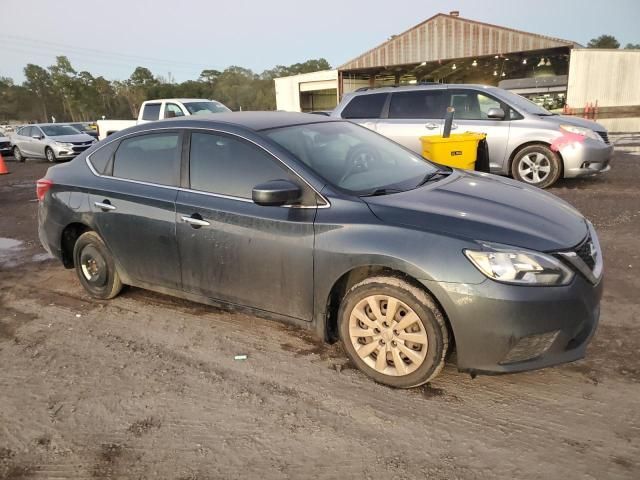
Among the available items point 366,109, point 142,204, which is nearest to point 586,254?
point 142,204

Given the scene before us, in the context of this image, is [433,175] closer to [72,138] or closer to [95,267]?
[95,267]

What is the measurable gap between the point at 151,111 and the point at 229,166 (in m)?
12.5

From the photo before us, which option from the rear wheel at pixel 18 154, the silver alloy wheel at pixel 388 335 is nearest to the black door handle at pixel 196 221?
the silver alloy wheel at pixel 388 335

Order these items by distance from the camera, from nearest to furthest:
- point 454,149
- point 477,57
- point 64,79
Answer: point 454,149 → point 477,57 → point 64,79

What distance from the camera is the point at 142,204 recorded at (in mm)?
3730

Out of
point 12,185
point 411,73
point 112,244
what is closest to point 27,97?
point 411,73

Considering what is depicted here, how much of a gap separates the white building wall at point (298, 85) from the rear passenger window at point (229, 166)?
34.1m

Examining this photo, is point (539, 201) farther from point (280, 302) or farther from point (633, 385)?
point (280, 302)

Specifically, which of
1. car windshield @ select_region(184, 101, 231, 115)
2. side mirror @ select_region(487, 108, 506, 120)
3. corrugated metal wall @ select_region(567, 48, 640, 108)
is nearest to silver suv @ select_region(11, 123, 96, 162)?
car windshield @ select_region(184, 101, 231, 115)

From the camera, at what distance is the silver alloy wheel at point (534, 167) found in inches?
311

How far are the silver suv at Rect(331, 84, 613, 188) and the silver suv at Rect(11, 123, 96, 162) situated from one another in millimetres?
12800

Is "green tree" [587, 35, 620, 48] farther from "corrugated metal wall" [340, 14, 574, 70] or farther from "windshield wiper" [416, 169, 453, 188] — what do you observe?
"windshield wiper" [416, 169, 453, 188]

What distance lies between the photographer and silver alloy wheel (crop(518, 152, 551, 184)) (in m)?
7.89

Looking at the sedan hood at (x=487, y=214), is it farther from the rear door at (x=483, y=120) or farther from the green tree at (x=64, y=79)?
the green tree at (x=64, y=79)
